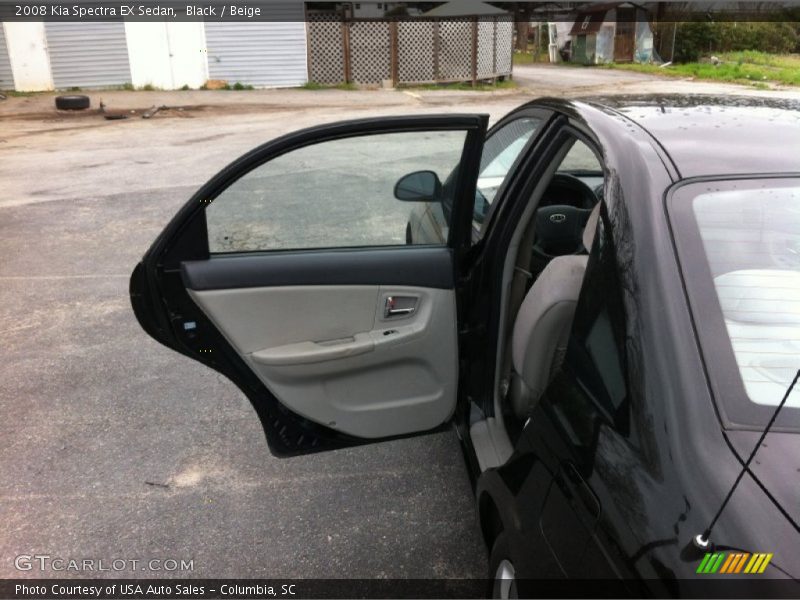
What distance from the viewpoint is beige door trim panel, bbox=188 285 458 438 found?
8.55ft

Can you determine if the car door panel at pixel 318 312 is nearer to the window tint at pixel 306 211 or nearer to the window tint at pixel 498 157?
the window tint at pixel 306 211

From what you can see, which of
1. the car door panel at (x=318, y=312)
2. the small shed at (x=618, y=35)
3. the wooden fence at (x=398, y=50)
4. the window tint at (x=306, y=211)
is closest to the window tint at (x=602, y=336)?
the car door panel at (x=318, y=312)

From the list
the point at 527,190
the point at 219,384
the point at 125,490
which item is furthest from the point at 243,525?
the point at 527,190

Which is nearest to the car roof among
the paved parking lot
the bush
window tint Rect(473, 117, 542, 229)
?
window tint Rect(473, 117, 542, 229)

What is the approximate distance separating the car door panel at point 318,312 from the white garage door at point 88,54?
67.1 ft

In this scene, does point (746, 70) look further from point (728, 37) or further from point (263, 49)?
point (263, 49)

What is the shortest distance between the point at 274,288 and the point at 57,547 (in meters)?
1.35

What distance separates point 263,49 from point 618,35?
21320 mm

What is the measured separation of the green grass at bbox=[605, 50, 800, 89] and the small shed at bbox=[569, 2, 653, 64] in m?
2.67

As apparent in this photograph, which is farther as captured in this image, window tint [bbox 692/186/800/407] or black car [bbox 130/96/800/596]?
window tint [bbox 692/186/800/407]

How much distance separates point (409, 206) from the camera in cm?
323

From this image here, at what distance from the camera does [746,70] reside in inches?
960

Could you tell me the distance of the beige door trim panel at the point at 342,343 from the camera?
8.55ft

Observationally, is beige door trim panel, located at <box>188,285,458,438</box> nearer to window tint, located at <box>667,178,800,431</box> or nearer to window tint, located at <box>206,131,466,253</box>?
window tint, located at <box>206,131,466,253</box>
